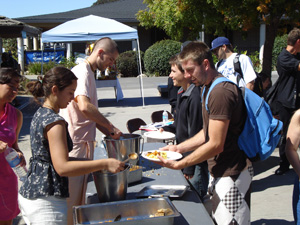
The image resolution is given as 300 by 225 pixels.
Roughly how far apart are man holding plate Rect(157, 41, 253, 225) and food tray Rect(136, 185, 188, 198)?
0.66 feet

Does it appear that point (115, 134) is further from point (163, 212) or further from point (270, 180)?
point (270, 180)

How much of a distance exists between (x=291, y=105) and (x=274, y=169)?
117 cm

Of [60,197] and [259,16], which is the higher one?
[259,16]

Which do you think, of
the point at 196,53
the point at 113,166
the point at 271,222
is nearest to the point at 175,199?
the point at 113,166

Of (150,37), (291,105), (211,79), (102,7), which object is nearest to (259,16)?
(291,105)

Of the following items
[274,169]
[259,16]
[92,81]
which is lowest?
[274,169]

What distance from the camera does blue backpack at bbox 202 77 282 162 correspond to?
8.02 feet

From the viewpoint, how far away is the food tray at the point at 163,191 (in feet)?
8.39

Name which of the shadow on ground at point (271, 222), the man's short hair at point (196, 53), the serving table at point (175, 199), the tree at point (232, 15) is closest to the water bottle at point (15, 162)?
the serving table at point (175, 199)

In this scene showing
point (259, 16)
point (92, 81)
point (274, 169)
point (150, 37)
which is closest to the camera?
point (92, 81)

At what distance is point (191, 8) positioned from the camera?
895cm

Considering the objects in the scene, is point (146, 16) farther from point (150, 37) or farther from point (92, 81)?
point (150, 37)

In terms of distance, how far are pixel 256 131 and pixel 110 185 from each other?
3.51 feet

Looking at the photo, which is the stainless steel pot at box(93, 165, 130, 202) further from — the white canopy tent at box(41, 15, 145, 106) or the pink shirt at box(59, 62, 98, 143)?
the white canopy tent at box(41, 15, 145, 106)
